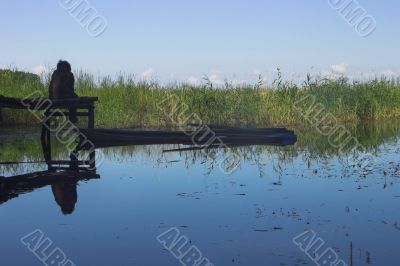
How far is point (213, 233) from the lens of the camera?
607 centimetres

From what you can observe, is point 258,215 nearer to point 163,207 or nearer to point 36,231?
point 163,207

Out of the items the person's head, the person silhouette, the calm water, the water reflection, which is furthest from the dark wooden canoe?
the water reflection

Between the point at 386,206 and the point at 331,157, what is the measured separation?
5.08 meters

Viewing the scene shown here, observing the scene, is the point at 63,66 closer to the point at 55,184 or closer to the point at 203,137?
the point at 203,137

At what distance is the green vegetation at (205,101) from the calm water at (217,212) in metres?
8.22

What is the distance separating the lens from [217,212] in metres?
7.15

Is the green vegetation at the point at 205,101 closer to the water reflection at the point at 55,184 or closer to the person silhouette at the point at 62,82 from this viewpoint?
the person silhouette at the point at 62,82

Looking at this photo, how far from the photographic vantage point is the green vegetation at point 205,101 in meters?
20.5

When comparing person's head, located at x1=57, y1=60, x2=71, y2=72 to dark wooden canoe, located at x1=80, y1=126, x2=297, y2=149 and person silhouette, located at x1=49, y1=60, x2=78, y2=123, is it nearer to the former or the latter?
person silhouette, located at x1=49, y1=60, x2=78, y2=123

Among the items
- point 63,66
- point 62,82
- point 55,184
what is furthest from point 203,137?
point 55,184

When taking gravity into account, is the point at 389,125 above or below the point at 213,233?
above

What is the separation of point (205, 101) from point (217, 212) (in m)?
13.5

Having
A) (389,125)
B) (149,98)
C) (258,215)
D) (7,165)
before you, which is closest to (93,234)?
(258,215)

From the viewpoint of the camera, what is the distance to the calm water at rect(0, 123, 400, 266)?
17.7ft
